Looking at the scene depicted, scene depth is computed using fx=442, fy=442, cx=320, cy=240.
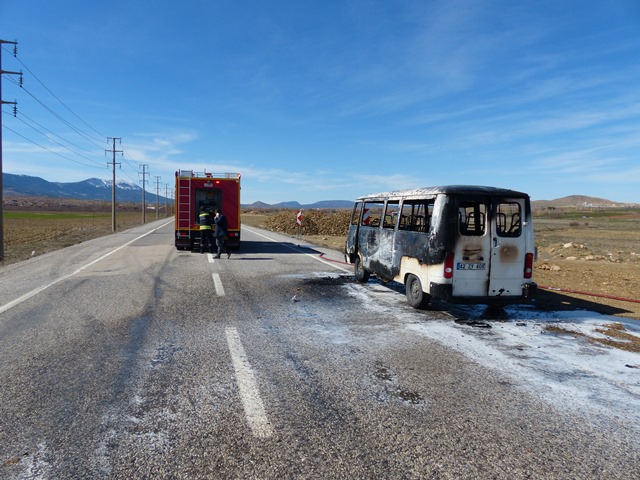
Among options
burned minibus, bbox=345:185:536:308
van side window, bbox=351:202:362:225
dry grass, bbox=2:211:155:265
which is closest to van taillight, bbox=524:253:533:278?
burned minibus, bbox=345:185:536:308

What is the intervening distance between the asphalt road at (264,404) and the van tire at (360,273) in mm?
3154

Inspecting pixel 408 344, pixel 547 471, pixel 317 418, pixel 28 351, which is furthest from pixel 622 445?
pixel 28 351

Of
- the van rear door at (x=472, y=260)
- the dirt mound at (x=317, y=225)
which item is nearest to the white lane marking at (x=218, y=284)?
the van rear door at (x=472, y=260)

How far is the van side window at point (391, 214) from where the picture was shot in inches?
353

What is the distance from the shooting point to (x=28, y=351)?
5.28 m

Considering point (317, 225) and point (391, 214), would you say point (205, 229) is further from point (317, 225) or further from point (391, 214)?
point (317, 225)

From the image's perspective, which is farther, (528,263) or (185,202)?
(185,202)

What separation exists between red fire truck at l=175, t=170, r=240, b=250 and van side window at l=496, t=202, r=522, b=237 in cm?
1147

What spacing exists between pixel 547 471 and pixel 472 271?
4.34 metres

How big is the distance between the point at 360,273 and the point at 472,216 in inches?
143

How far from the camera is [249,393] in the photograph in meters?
4.18

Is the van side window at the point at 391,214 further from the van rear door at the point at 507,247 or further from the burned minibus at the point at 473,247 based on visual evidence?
the van rear door at the point at 507,247

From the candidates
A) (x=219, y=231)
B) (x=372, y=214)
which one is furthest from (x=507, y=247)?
(x=219, y=231)

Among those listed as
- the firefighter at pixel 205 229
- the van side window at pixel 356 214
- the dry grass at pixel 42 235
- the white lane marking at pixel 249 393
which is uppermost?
the van side window at pixel 356 214
